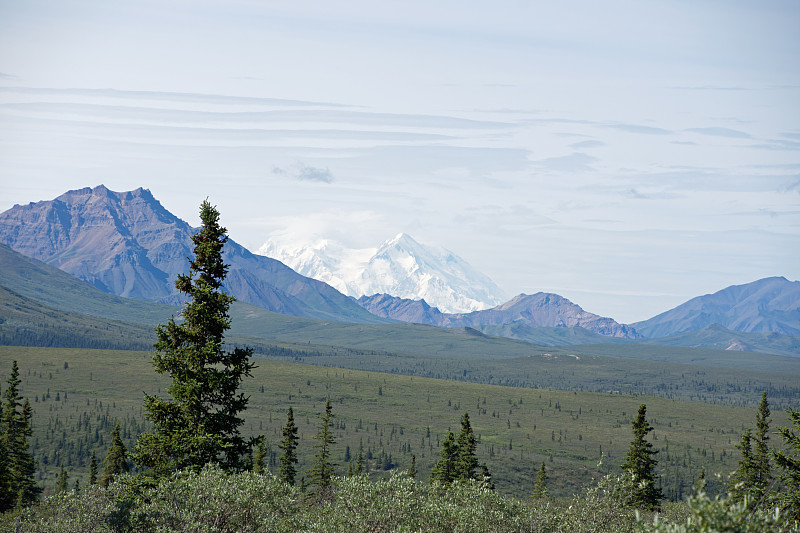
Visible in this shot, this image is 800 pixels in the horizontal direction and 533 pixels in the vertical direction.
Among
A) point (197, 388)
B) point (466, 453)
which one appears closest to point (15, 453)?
point (466, 453)

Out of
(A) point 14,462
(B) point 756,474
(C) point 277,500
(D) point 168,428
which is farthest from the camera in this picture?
(A) point 14,462

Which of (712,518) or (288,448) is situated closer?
(712,518)

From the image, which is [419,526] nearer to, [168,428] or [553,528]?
[553,528]

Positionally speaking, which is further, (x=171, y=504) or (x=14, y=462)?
(x=14, y=462)

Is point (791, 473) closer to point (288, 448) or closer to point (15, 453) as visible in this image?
point (288, 448)

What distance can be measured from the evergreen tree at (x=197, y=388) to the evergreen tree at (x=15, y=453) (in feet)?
159

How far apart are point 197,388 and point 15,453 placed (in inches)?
2219

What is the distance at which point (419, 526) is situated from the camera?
1367 inches

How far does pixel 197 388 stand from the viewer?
124ft

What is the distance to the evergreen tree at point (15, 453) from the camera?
79.6m

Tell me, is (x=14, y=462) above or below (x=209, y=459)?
below

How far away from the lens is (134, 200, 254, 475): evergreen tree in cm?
3775

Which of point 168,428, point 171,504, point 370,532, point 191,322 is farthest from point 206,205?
point 370,532

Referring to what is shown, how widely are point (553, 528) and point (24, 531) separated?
75.4ft
